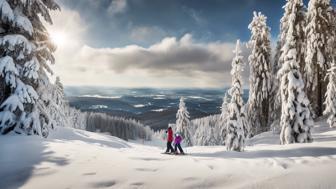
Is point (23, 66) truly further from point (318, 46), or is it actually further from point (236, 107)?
point (318, 46)

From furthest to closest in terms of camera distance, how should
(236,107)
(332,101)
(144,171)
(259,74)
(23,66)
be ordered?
(259,74), (332,101), (236,107), (23,66), (144,171)

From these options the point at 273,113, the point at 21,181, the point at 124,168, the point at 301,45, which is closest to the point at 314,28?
the point at 301,45

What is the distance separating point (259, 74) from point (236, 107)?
46.9 ft

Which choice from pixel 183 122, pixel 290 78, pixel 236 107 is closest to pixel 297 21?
pixel 290 78

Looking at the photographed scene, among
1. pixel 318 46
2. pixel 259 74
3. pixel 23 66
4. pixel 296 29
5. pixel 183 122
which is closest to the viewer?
pixel 23 66

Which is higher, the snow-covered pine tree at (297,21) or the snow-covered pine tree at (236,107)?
the snow-covered pine tree at (297,21)

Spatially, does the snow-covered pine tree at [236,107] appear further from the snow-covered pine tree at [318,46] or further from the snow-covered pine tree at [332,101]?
the snow-covered pine tree at [318,46]

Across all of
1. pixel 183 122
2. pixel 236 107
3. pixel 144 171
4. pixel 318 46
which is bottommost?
pixel 144 171

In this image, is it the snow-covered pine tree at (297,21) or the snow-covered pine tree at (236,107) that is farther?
the snow-covered pine tree at (297,21)

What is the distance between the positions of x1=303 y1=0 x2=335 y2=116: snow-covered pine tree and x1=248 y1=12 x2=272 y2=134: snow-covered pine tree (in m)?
4.36

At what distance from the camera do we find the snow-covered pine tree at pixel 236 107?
2070cm

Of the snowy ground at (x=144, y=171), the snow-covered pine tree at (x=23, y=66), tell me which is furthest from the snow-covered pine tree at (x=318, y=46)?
the snow-covered pine tree at (x=23, y=66)

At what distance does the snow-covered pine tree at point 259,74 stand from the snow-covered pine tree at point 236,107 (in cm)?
1289

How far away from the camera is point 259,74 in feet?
109
